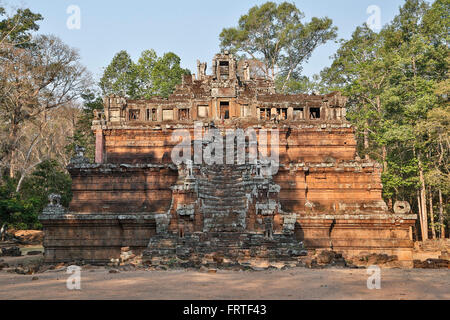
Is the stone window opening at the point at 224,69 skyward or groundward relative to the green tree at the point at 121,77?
groundward

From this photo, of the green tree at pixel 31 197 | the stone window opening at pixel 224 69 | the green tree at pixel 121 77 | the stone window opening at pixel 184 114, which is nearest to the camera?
the stone window opening at pixel 184 114

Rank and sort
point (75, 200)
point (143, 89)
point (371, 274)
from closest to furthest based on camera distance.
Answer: point (371, 274) < point (75, 200) < point (143, 89)

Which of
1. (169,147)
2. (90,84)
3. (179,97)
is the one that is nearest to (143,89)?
(90,84)

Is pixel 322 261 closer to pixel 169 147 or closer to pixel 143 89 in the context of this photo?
pixel 169 147

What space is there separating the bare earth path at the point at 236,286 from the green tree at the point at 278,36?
4472 centimetres

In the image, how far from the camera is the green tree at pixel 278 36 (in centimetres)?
5734

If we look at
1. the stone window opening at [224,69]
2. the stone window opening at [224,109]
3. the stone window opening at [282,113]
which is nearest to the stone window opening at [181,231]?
the stone window opening at [224,109]

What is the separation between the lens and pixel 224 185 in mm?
24219

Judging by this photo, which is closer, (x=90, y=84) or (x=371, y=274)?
(x=371, y=274)

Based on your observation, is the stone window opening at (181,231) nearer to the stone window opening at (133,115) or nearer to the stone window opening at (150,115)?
the stone window opening at (150,115)

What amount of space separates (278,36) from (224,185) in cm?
3848

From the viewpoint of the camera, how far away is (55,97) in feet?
141

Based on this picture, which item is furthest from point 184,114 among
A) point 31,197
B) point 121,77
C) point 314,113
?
point 121,77
